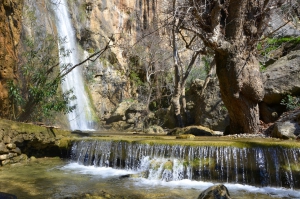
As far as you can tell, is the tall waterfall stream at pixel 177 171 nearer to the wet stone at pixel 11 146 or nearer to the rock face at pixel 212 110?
the wet stone at pixel 11 146

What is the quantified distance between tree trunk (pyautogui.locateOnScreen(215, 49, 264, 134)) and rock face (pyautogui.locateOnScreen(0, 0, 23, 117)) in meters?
6.06

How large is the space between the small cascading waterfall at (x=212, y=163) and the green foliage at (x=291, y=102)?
385 centimetres

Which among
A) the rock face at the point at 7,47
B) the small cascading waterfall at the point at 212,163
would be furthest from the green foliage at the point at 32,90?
the small cascading waterfall at the point at 212,163

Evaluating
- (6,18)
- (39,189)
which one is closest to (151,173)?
(39,189)

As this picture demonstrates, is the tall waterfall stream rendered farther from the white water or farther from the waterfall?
the waterfall

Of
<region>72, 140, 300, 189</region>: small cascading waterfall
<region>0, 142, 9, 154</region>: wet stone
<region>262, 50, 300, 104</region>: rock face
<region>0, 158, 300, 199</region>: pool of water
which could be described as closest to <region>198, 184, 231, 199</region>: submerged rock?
<region>0, 158, 300, 199</region>: pool of water

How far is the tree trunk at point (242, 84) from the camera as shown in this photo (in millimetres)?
8812

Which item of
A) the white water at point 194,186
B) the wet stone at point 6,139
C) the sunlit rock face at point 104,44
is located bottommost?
the white water at point 194,186

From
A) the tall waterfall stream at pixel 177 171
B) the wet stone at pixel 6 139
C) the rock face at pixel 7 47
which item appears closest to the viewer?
the tall waterfall stream at pixel 177 171

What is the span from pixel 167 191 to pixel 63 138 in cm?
466

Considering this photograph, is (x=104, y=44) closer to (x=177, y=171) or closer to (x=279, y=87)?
(x=279, y=87)

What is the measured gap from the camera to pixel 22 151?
26.6 ft

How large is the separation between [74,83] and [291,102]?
14.2 m

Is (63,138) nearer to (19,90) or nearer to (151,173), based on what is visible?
(19,90)
